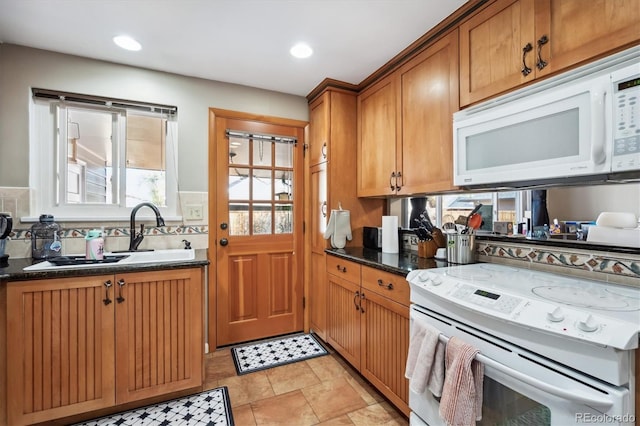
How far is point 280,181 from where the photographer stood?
112 inches

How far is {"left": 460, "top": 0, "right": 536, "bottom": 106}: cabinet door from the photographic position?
1.37 meters

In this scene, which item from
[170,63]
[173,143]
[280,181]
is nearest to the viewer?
[170,63]

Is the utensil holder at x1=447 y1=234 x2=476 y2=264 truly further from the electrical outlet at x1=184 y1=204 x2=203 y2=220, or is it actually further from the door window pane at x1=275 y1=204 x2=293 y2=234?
the electrical outlet at x1=184 y1=204 x2=203 y2=220

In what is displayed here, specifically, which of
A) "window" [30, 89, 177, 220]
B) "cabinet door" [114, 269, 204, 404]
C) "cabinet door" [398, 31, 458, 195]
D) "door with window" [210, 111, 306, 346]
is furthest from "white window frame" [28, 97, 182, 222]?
"cabinet door" [398, 31, 458, 195]

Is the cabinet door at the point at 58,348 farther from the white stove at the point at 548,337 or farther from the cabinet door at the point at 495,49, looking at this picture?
the cabinet door at the point at 495,49

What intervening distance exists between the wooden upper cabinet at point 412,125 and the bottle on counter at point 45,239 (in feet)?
7.61

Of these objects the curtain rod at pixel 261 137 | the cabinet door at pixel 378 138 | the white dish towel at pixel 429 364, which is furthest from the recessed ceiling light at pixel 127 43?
the white dish towel at pixel 429 364

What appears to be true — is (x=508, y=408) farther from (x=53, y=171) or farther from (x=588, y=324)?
(x=53, y=171)

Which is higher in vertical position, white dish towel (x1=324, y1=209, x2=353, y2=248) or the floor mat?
white dish towel (x1=324, y1=209, x2=353, y2=248)

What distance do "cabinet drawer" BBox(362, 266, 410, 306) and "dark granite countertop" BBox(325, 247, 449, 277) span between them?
0.03 m

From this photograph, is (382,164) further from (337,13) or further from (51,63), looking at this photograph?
(51,63)

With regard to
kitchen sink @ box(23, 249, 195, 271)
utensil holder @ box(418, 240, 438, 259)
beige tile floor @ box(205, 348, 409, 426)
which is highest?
utensil holder @ box(418, 240, 438, 259)

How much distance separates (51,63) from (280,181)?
6.18ft

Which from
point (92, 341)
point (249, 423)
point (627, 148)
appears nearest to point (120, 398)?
point (92, 341)
